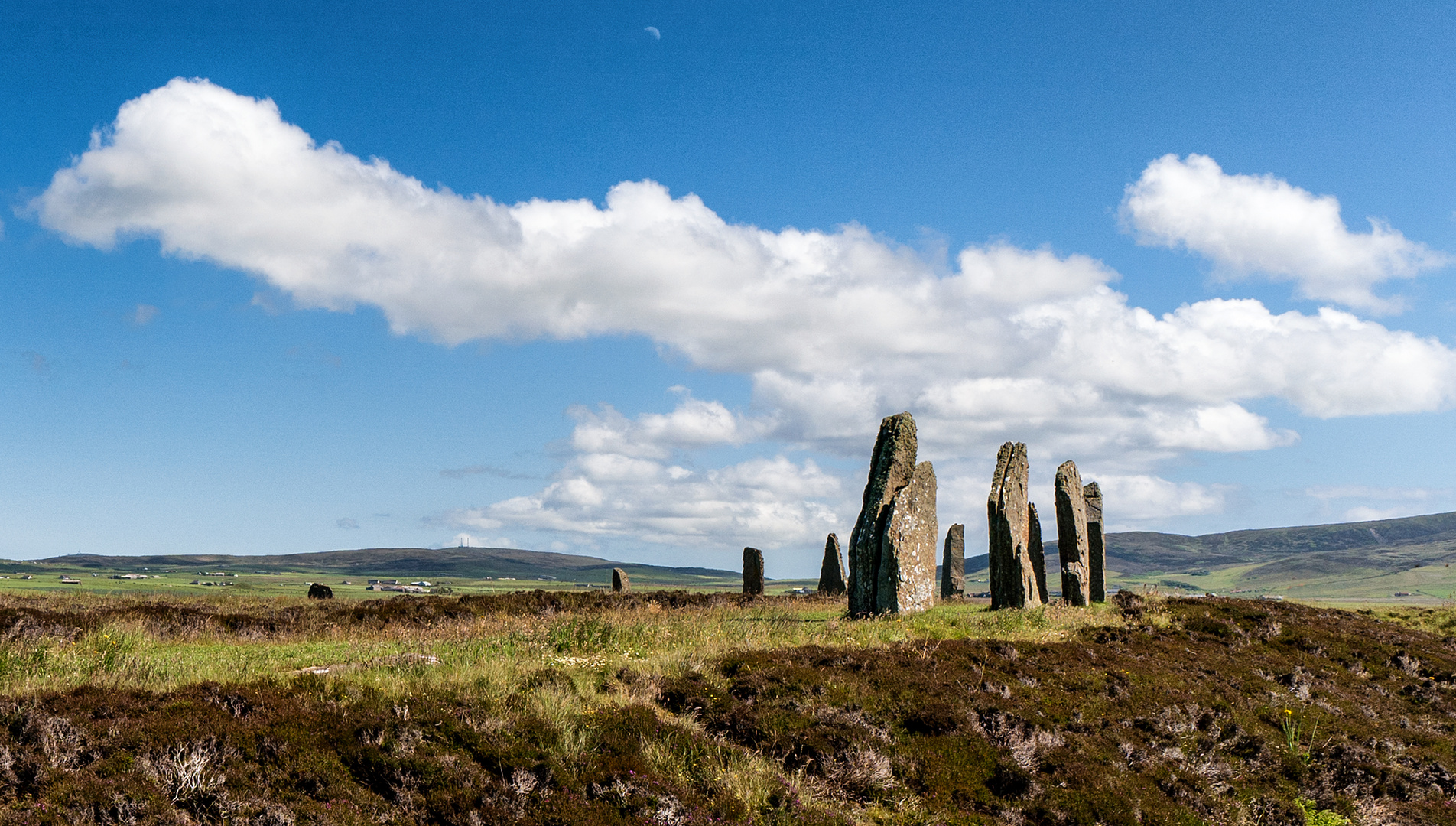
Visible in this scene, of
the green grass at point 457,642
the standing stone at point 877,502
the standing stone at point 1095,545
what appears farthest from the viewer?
the standing stone at point 1095,545

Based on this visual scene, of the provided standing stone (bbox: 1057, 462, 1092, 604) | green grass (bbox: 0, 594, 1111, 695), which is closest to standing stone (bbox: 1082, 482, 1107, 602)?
standing stone (bbox: 1057, 462, 1092, 604)

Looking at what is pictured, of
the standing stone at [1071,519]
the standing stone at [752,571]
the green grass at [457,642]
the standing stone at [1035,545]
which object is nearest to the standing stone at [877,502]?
the green grass at [457,642]

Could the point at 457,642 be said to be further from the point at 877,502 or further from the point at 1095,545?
the point at 1095,545

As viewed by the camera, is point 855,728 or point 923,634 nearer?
point 855,728

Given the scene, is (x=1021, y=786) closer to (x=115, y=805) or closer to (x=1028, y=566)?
(x=115, y=805)

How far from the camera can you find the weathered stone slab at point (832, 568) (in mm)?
39875

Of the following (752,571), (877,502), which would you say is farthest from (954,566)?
(877,502)

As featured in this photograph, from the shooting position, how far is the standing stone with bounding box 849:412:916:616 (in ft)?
75.8

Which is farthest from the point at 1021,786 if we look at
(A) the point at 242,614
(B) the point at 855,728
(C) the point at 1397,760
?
(A) the point at 242,614

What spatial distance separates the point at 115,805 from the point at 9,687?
388cm

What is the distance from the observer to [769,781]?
32.8 feet

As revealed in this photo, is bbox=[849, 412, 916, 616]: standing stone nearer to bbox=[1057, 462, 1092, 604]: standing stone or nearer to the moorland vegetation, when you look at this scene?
the moorland vegetation

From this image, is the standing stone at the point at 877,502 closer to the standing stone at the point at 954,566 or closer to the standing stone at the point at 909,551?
the standing stone at the point at 909,551

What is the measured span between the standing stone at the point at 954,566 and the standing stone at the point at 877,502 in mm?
11489
